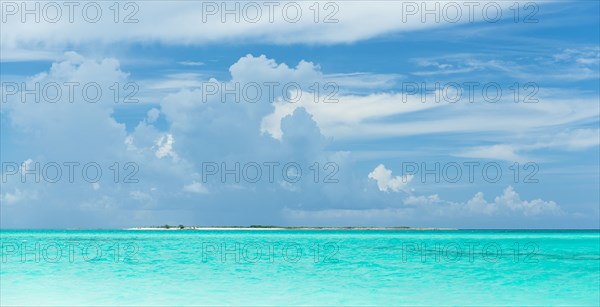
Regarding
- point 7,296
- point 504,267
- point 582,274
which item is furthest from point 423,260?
point 7,296

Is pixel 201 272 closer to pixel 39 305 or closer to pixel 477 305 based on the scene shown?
pixel 39 305

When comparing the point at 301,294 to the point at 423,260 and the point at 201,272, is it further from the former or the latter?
the point at 423,260

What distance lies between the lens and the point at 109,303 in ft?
75.7

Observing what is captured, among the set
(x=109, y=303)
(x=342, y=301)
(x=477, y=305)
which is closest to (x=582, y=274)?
(x=477, y=305)

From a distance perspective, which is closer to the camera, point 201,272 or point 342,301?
point 342,301

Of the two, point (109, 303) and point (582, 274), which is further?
point (582, 274)

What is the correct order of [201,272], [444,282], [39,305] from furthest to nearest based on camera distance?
1. [201,272]
2. [444,282]
3. [39,305]

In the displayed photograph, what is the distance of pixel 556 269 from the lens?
37188mm

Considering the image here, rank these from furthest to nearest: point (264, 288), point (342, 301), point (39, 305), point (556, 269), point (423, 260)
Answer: point (423, 260)
point (556, 269)
point (264, 288)
point (342, 301)
point (39, 305)

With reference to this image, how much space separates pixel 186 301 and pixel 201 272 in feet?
31.7

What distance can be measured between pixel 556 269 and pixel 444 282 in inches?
422

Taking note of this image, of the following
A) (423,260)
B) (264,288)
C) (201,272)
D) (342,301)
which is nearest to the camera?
(342,301)

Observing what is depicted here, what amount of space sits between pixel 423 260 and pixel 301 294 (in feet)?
63.9

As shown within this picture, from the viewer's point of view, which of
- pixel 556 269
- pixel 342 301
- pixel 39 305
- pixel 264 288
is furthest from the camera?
pixel 556 269
